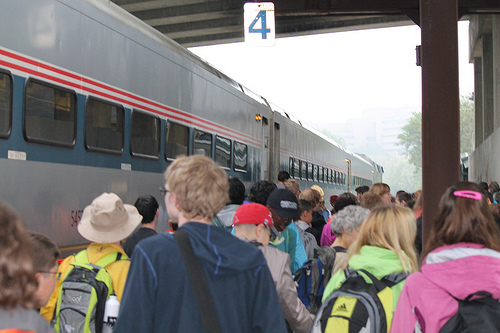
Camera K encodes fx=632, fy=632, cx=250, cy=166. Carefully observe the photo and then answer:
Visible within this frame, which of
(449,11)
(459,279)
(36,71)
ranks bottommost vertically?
(459,279)

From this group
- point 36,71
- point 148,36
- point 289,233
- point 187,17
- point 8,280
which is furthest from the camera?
point 187,17

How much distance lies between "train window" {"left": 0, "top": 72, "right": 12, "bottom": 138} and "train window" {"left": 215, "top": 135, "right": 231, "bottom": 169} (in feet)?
19.7

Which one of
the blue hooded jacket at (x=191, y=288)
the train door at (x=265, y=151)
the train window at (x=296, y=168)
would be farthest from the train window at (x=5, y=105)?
the train window at (x=296, y=168)

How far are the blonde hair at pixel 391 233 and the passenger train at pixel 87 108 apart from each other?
136 inches

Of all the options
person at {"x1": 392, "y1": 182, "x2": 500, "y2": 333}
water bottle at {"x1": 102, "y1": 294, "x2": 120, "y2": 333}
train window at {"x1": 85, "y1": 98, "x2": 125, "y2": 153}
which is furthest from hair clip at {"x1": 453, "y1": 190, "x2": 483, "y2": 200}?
train window at {"x1": 85, "y1": 98, "x2": 125, "y2": 153}

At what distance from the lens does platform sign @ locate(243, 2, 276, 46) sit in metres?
9.80

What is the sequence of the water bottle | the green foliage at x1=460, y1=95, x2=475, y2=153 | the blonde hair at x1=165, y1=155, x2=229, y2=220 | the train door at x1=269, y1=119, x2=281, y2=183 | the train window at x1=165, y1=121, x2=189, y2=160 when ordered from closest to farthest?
the blonde hair at x1=165, y1=155, x2=229, y2=220 → the water bottle → the train window at x1=165, y1=121, x2=189, y2=160 → the train door at x1=269, y1=119, x2=281, y2=183 → the green foliage at x1=460, y1=95, x2=475, y2=153

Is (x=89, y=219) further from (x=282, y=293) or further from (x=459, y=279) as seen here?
(x=459, y=279)

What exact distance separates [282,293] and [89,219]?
4.22ft

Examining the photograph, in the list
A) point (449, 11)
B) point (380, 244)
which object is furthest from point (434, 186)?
point (380, 244)

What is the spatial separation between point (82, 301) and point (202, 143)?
737 cm

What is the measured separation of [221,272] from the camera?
238 cm

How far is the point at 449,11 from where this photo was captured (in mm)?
7203

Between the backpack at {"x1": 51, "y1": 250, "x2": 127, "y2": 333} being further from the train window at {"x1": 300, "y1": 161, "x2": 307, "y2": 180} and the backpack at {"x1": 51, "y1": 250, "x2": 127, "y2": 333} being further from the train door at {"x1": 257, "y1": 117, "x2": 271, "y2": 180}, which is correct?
the train window at {"x1": 300, "y1": 161, "x2": 307, "y2": 180}
